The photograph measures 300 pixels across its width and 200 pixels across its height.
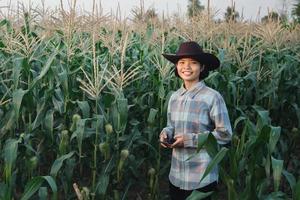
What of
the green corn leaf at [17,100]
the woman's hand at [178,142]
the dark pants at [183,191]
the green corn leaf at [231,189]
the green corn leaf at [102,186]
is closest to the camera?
the green corn leaf at [231,189]

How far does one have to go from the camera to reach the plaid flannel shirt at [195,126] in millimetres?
3357

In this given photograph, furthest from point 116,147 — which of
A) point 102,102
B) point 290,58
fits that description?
point 290,58

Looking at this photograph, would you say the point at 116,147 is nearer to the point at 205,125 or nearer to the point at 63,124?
the point at 63,124

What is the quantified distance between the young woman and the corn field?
20 cm

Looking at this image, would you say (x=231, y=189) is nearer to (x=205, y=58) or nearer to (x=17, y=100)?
(x=205, y=58)

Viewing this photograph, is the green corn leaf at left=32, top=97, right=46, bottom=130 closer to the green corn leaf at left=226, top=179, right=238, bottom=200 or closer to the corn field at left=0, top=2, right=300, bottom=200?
the corn field at left=0, top=2, right=300, bottom=200

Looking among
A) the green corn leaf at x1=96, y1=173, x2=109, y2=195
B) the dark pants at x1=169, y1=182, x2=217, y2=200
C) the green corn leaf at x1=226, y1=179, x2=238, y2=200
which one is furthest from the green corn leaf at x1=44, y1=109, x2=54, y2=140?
the green corn leaf at x1=226, y1=179, x2=238, y2=200

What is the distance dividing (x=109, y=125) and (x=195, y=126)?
0.76 m

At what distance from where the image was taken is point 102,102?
13.7 feet

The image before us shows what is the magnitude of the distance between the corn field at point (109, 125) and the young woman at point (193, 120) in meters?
0.20

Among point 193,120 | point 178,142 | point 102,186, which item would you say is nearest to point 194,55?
point 193,120

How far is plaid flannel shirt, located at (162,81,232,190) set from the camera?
11.0ft

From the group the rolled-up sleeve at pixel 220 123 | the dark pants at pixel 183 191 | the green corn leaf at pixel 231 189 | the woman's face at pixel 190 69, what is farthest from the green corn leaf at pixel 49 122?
the green corn leaf at pixel 231 189

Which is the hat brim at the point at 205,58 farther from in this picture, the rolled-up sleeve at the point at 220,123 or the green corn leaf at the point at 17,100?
the green corn leaf at the point at 17,100
